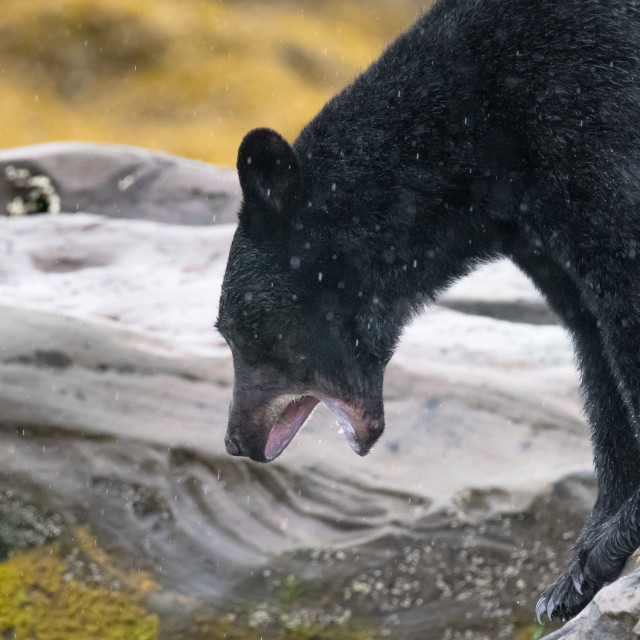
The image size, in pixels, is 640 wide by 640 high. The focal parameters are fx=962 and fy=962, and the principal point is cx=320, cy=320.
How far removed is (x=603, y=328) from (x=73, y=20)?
8993 millimetres

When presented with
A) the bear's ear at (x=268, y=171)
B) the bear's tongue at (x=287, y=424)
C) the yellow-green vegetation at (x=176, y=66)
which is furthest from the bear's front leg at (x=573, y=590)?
the yellow-green vegetation at (x=176, y=66)

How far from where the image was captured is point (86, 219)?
5.97 metres

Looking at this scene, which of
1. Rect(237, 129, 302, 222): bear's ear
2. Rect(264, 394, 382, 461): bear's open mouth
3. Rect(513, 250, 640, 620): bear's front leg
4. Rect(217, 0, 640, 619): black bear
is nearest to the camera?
Rect(217, 0, 640, 619): black bear

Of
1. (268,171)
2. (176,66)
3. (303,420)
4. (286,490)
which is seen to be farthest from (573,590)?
(176,66)

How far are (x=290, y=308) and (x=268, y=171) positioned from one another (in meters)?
0.40

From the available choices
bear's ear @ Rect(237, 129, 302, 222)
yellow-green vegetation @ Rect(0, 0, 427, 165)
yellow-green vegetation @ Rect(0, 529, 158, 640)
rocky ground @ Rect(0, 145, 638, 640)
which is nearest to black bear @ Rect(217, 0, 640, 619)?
bear's ear @ Rect(237, 129, 302, 222)

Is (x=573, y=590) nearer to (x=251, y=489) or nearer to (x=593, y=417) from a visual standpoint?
(x=593, y=417)

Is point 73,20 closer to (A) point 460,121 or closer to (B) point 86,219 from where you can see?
(B) point 86,219

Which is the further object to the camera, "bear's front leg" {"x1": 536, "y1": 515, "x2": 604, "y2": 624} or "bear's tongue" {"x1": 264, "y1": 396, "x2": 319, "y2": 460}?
"bear's tongue" {"x1": 264, "y1": 396, "x2": 319, "y2": 460}

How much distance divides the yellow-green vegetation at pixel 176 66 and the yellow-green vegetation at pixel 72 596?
588 centimetres

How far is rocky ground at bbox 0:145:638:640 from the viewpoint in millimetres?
4027

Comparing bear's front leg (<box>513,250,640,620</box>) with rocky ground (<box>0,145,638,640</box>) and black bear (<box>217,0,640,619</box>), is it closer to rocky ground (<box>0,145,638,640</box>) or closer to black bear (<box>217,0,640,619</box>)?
black bear (<box>217,0,640,619</box>)

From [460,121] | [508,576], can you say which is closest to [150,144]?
[508,576]

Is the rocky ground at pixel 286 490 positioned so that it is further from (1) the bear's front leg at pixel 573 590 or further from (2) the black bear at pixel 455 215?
(1) the bear's front leg at pixel 573 590
